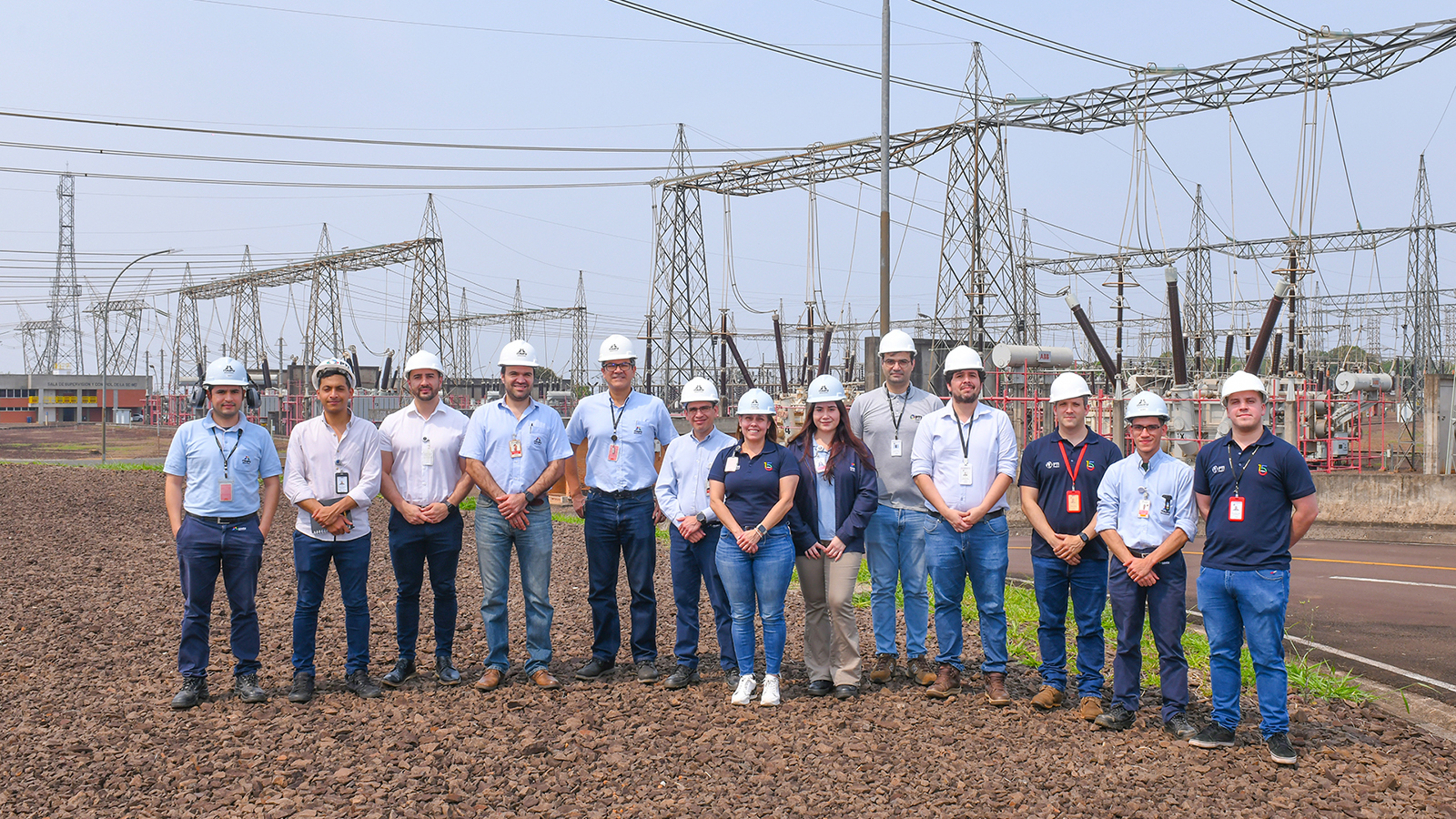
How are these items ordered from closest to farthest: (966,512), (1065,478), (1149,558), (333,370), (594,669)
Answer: (1149,558) → (1065,478) → (966,512) → (333,370) → (594,669)

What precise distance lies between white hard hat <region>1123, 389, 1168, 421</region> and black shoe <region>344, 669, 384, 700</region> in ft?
15.8

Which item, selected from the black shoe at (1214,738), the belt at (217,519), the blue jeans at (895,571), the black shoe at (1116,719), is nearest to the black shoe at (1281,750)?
the black shoe at (1214,738)

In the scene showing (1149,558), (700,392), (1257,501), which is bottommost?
(1149,558)

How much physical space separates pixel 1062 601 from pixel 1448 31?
18082 mm

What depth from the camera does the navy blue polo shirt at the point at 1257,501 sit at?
5105 mm

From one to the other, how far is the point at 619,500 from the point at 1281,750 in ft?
13.1

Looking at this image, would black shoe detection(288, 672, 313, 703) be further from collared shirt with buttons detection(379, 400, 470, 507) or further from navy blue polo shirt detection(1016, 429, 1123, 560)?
navy blue polo shirt detection(1016, 429, 1123, 560)

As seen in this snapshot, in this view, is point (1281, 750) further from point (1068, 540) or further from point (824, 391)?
point (824, 391)

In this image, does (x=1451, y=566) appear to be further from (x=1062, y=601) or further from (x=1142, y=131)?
(x=1142, y=131)

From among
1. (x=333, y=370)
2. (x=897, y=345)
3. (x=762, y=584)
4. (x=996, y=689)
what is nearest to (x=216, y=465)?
(x=333, y=370)

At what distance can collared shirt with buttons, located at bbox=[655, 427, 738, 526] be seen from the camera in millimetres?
6434

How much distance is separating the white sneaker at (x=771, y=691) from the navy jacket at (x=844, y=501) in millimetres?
785

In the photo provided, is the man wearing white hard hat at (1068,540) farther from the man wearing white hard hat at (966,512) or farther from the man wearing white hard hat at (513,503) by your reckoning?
the man wearing white hard hat at (513,503)

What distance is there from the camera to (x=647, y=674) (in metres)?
6.52
